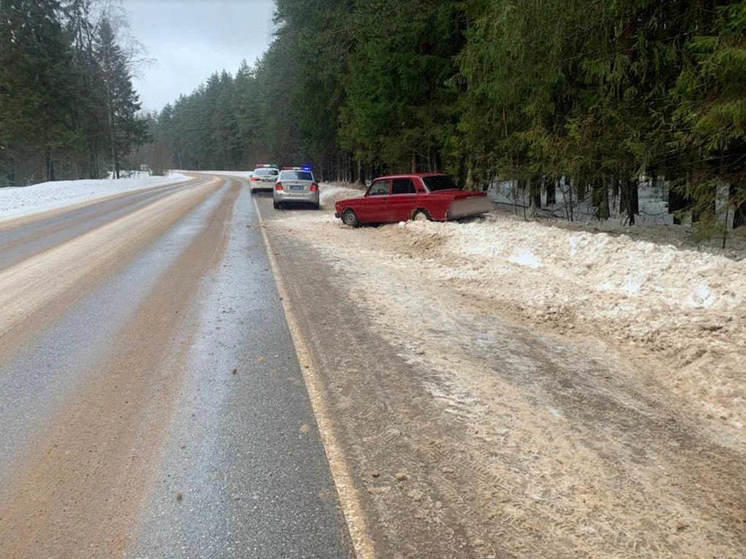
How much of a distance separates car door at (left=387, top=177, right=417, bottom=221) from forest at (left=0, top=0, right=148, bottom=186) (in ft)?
119

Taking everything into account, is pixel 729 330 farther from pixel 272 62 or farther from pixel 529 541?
pixel 272 62

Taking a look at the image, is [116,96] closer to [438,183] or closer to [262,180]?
[262,180]

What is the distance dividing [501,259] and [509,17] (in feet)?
16.7

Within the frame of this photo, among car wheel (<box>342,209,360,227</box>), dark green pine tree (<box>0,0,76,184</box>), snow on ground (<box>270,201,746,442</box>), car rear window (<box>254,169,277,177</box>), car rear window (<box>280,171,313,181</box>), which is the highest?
dark green pine tree (<box>0,0,76,184</box>)

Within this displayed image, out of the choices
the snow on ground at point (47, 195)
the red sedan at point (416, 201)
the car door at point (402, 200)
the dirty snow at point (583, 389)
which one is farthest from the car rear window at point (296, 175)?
the dirty snow at point (583, 389)

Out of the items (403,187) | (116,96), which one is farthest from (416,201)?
(116,96)

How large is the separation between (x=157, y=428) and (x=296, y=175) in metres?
20.0

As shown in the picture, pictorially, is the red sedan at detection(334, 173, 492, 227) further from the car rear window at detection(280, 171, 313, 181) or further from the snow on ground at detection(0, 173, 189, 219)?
the snow on ground at detection(0, 173, 189, 219)

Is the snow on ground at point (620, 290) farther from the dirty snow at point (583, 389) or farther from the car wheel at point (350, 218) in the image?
the car wheel at point (350, 218)

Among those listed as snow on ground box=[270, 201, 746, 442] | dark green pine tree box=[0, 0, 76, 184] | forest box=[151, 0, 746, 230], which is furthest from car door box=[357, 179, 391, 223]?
dark green pine tree box=[0, 0, 76, 184]

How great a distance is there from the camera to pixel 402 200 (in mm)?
14227

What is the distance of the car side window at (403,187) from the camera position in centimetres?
1404

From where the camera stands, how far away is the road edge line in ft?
8.20

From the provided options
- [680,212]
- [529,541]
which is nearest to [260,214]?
[680,212]
